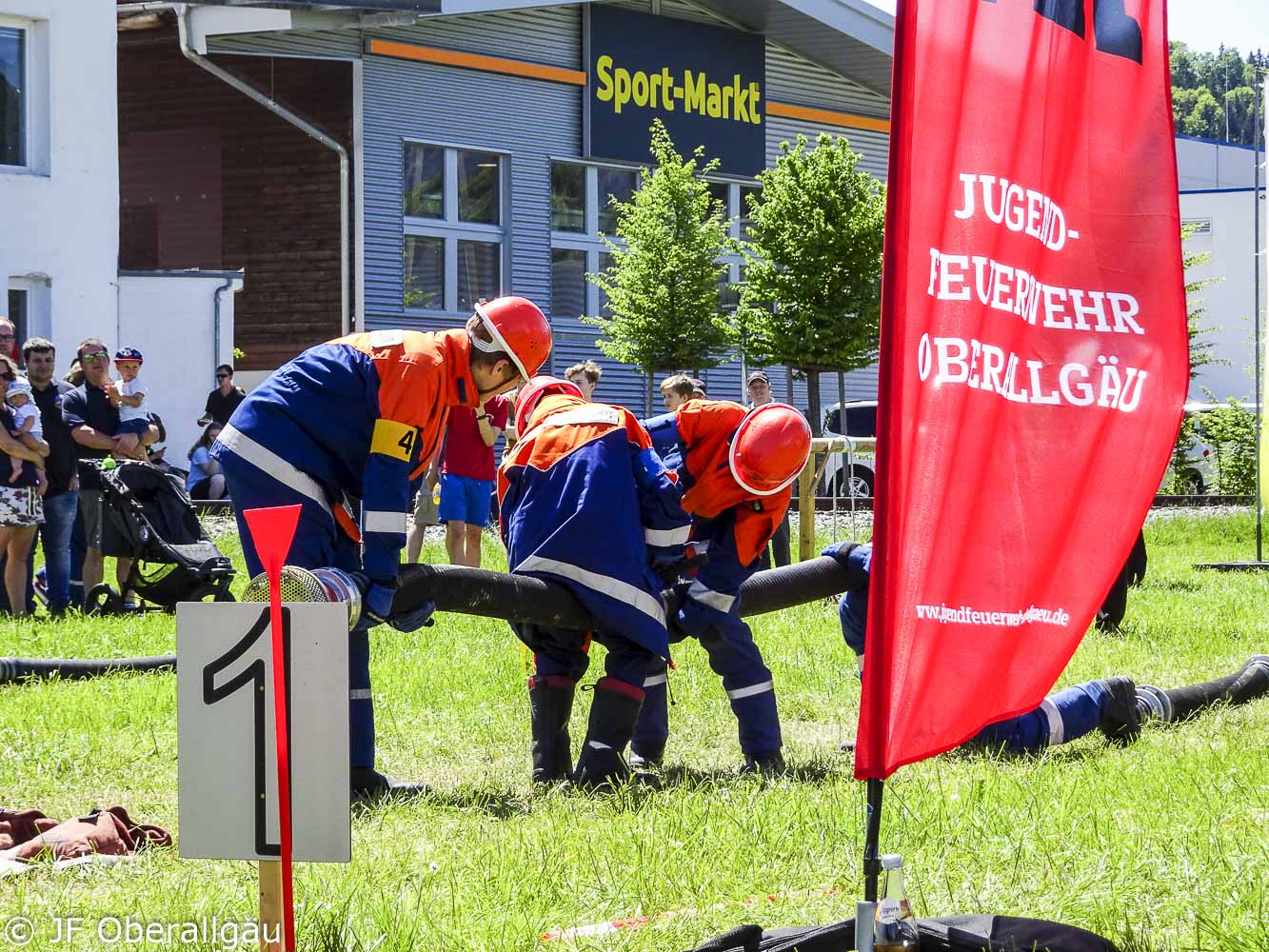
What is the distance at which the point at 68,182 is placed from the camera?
788 inches

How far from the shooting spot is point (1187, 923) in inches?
168

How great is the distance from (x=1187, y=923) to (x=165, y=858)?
10.1 ft

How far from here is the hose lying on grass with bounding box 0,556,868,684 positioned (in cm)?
605

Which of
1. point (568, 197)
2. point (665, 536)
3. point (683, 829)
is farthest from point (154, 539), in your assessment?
point (568, 197)

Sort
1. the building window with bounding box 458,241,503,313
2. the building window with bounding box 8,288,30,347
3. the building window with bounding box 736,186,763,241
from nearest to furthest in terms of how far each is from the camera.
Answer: the building window with bounding box 8,288,30,347 < the building window with bounding box 458,241,503,313 < the building window with bounding box 736,186,763,241

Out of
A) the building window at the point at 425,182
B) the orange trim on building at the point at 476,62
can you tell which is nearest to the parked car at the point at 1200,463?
the orange trim on building at the point at 476,62

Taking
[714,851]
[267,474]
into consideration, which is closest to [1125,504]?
[714,851]

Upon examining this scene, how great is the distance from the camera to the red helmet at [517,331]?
609 cm

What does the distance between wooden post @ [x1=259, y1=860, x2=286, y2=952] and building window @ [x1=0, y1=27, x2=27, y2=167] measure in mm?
17943

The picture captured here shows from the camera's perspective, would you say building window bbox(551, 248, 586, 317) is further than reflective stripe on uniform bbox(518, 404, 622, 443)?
Yes

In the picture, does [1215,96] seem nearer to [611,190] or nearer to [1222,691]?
[611,190]

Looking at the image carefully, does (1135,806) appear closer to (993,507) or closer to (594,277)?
(993,507)

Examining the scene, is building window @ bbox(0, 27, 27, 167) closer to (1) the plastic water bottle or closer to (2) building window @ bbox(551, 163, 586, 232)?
(2) building window @ bbox(551, 163, 586, 232)

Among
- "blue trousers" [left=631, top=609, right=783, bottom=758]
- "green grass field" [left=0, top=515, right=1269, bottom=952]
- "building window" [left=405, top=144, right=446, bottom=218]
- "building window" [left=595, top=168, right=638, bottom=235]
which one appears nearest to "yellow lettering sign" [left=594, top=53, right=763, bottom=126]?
"building window" [left=595, top=168, right=638, bottom=235]
